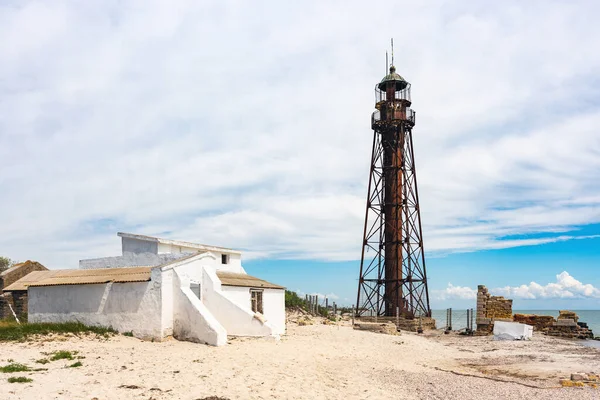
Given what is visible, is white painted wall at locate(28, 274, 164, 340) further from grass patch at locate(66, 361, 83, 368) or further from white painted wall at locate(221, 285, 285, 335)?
grass patch at locate(66, 361, 83, 368)

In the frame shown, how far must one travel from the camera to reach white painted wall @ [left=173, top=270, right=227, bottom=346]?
1808cm

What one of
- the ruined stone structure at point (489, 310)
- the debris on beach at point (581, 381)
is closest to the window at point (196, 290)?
the debris on beach at point (581, 381)

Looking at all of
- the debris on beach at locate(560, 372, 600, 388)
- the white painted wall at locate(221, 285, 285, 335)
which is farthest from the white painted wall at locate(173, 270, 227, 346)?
the debris on beach at locate(560, 372, 600, 388)

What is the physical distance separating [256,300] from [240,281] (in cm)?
122

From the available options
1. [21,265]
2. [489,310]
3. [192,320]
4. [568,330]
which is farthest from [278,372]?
[568,330]

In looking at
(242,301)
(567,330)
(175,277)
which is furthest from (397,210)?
(175,277)

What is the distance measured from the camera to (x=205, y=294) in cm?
2078

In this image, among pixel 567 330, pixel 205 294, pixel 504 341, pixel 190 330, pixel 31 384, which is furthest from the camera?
pixel 567 330

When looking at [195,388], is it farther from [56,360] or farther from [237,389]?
[56,360]

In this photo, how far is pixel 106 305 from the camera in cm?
1986

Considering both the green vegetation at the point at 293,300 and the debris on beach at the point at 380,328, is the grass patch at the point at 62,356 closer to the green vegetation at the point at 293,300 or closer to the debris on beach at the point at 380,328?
the debris on beach at the point at 380,328

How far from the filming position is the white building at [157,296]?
18.9 m

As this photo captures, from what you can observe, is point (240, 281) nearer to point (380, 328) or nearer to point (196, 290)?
point (196, 290)

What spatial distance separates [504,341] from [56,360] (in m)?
24.4
